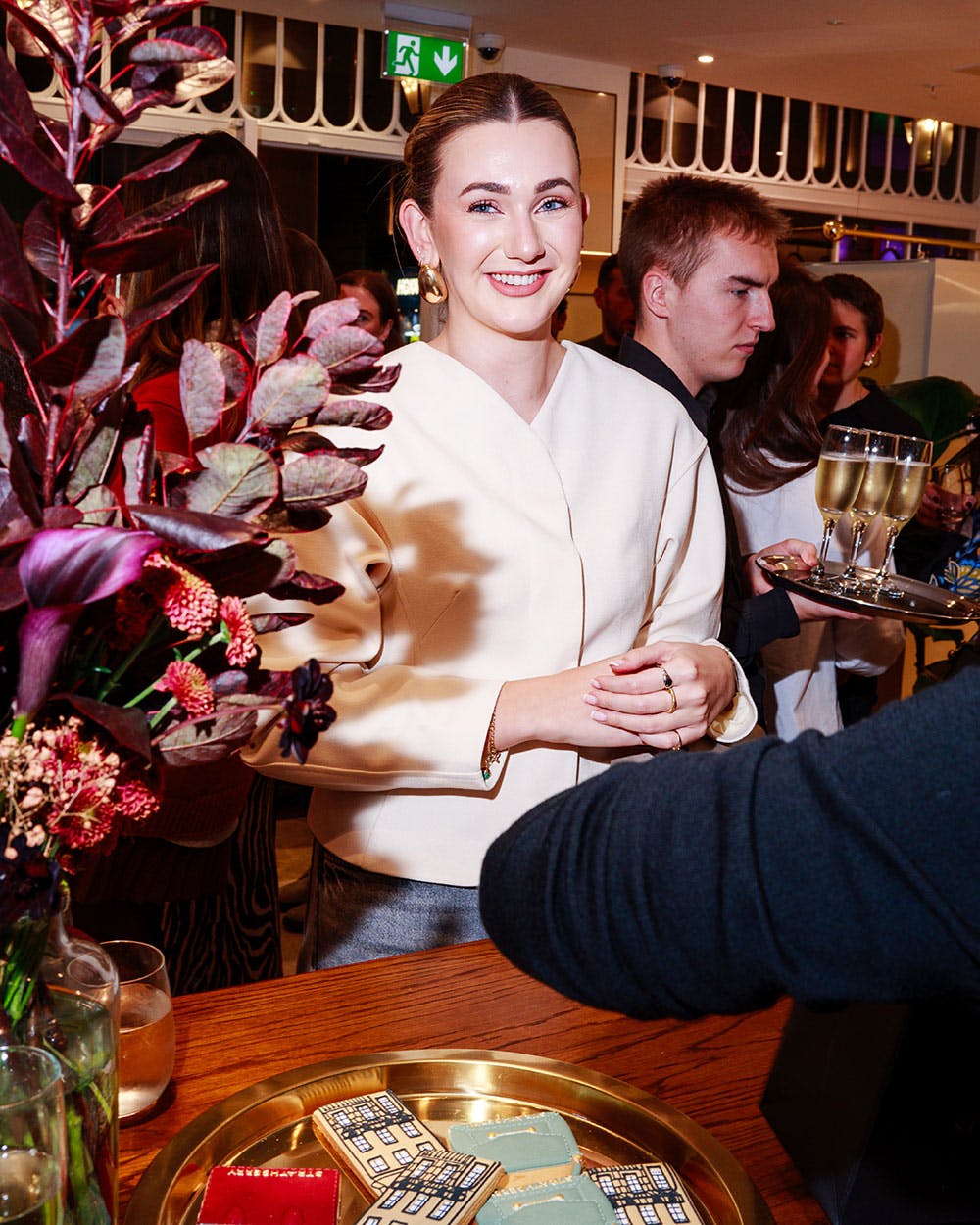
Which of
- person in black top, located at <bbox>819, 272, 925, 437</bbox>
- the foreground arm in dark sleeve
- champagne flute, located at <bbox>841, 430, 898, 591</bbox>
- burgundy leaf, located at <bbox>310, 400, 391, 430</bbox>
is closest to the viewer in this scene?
the foreground arm in dark sleeve

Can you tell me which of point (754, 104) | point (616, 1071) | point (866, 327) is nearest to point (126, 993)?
point (616, 1071)

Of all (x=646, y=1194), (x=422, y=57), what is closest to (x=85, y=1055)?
(x=646, y=1194)

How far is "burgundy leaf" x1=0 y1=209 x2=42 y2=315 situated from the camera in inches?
23.0

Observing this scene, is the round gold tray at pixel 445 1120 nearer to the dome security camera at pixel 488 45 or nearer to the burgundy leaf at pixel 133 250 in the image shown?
the burgundy leaf at pixel 133 250

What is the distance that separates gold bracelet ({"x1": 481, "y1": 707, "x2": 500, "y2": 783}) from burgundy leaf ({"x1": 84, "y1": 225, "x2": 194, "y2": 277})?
774 mm

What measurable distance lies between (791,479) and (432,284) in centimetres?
103

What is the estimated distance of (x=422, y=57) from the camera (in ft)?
22.4

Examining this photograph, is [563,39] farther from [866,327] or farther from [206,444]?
[206,444]

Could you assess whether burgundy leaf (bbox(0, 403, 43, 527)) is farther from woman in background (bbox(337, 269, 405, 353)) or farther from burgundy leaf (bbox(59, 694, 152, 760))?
woman in background (bbox(337, 269, 405, 353))

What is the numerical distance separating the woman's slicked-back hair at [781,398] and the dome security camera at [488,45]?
543cm

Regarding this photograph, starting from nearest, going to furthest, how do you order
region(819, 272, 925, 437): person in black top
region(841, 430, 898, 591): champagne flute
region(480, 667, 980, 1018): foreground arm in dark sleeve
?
region(480, 667, 980, 1018): foreground arm in dark sleeve → region(841, 430, 898, 591): champagne flute → region(819, 272, 925, 437): person in black top

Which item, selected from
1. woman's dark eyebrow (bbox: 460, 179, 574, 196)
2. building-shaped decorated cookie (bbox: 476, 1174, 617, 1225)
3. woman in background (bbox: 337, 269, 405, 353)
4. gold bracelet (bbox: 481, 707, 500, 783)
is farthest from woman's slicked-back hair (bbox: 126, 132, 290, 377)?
woman in background (bbox: 337, 269, 405, 353)

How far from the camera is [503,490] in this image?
1.42 metres

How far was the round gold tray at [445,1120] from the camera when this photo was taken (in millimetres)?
761
